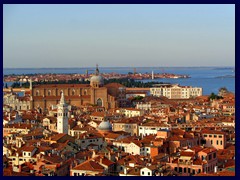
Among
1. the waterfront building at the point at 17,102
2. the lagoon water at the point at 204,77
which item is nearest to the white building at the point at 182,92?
the lagoon water at the point at 204,77

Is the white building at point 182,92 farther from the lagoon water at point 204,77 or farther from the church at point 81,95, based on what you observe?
the church at point 81,95

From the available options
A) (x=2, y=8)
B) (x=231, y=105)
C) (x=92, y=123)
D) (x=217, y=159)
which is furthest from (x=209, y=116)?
(x=2, y=8)

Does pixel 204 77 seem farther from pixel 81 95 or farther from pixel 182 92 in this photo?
pixel 81 95

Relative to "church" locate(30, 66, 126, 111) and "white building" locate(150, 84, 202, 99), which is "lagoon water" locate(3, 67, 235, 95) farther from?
"church" locate(30, 66, 126, 111)

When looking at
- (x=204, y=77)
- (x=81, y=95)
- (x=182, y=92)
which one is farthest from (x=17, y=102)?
(x=204, y=77)

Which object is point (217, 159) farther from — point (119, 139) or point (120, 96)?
point (120, 96)

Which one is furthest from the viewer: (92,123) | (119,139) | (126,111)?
(126,111)

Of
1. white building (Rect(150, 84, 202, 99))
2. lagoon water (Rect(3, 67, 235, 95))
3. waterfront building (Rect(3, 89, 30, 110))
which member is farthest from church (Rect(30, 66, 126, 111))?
lagoon water (Rect(3, 67, 235, 95))

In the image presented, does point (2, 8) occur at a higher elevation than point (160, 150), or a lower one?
higher
